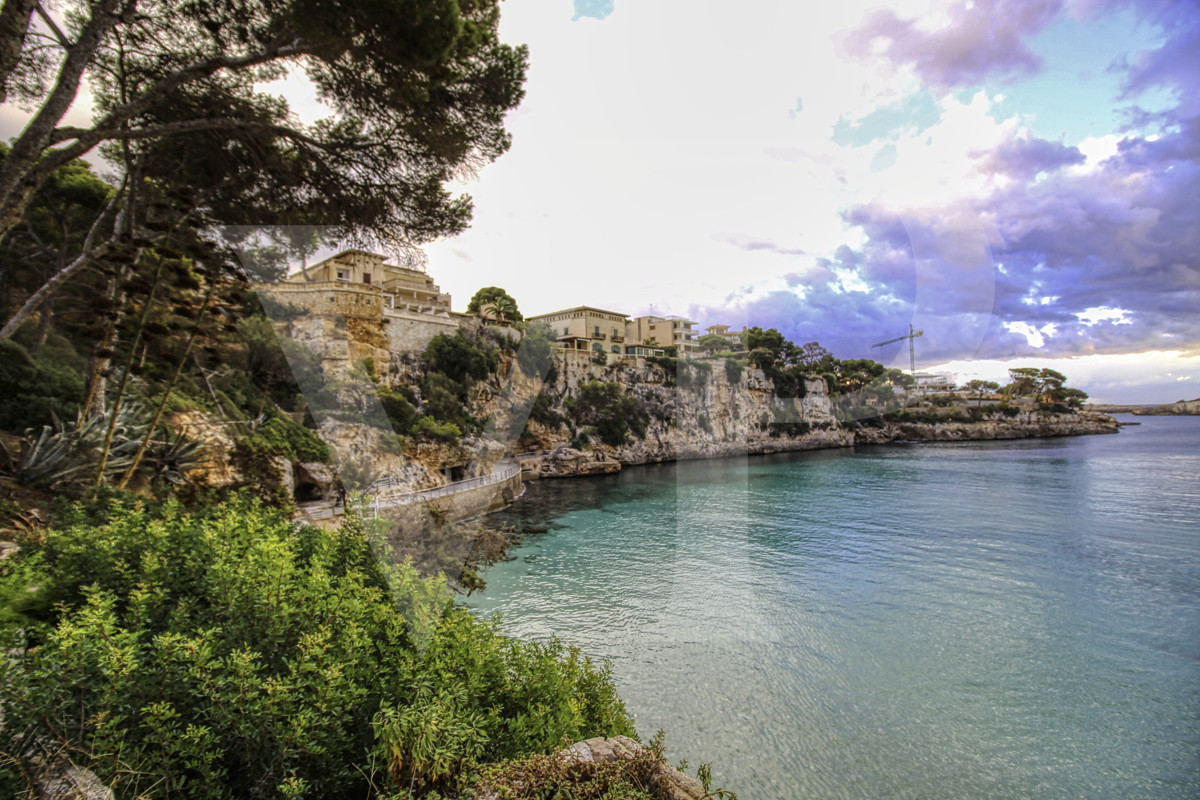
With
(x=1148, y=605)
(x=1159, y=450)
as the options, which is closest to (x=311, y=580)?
(x=1148, y=605)

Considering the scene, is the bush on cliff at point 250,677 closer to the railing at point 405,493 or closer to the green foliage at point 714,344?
the railing at point 405,493

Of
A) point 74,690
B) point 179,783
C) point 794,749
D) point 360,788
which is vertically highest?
point 74,690

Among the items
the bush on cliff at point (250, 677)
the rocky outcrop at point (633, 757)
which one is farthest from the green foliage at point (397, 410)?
the rocky outcrop at point (633, 757)

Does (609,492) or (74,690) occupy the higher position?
(74,690)

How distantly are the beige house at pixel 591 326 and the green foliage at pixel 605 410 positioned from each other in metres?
7.78

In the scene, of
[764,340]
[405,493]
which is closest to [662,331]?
[764,340]

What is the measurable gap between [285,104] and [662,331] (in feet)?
147

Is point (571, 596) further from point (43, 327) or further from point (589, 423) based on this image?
point (589, 423)

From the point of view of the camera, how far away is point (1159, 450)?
1590 inches

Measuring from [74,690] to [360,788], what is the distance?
110 cm

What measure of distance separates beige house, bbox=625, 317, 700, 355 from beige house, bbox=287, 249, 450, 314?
78.1ft

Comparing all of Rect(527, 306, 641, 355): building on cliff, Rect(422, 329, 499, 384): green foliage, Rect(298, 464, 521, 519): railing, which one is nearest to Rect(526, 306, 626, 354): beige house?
Rect(527, 306, 641, 355): building on cliff

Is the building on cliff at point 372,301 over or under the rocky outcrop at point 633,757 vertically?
over

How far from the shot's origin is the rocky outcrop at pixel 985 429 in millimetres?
52750
